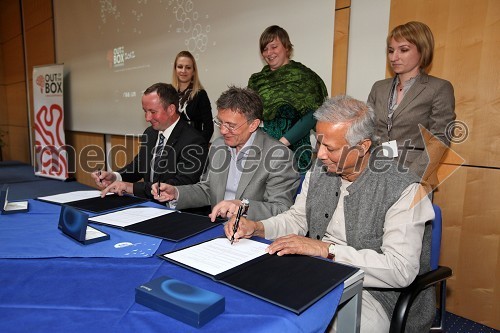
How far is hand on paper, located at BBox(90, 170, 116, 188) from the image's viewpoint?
2154 mm

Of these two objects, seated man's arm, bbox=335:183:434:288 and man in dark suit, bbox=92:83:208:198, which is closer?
seated man's arm, bbox=335:183:434:288

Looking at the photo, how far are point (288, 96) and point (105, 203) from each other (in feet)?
4.35

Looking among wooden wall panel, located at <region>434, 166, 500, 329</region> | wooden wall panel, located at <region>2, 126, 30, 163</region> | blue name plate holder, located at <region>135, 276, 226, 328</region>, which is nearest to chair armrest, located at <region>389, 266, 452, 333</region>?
blue name plate holder, located at <region>135, 276, 226, 328</region>

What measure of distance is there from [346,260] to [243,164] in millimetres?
931

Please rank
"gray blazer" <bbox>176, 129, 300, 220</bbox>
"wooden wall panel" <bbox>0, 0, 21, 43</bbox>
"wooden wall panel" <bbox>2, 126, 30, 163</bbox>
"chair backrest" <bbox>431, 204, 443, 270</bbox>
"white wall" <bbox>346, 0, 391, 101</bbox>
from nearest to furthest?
"chair backrest" <bbox>431, 204, 443, 270</bbox> → "gray blazer" <bbox>176, 129, 300, 220</bbox> → "white wall" <bbox>346, 0, 391, 101</bbox> → "wooden wall panel" <bbox>0, 0, 21, 43</bbox> → "wooden wall panel" <bbox>2, 126, 30, 163</bbox>

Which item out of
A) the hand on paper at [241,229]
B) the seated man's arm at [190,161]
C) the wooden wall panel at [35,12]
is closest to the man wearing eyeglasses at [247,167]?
the seated man's arm at [190,161]

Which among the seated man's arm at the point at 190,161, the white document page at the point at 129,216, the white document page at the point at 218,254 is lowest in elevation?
the white document page at the point at 129,216

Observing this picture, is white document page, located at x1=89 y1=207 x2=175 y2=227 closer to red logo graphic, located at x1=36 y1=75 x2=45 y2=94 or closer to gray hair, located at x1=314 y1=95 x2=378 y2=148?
gray hair, located at x1=314 y1=95 x2=378 y2=148

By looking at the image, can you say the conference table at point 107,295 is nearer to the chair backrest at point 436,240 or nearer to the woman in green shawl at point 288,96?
the chair backrest at point 436,240

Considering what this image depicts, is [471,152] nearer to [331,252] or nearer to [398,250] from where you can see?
[398,250]

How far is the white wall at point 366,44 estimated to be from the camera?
8.59 feet

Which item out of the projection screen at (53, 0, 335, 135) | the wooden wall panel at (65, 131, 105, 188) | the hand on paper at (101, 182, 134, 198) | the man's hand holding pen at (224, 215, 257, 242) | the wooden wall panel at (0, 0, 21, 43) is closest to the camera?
the man's hand holding pen at (224, 215, 257, 242)

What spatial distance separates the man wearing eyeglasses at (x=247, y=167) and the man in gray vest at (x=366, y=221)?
13.8 inches

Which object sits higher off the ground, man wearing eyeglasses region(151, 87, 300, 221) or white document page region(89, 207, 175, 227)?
man wearing eyeglasses region(151, 87, 300, 221)
